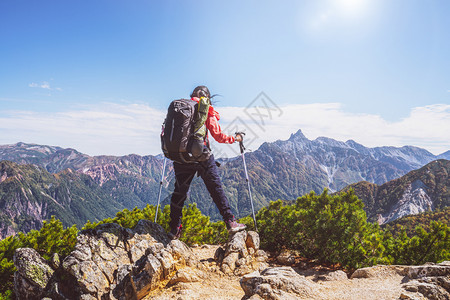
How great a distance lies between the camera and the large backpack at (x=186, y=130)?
640 centimetres

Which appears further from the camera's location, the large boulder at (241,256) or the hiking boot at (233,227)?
the hiking boot at (233,227)

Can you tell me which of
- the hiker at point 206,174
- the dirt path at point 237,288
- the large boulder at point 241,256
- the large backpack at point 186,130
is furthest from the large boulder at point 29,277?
the large boulder at point 241,256

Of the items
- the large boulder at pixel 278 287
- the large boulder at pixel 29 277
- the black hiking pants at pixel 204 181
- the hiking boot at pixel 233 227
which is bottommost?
the large boulder at pixel 29 277

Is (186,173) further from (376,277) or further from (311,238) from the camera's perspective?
(376,277)

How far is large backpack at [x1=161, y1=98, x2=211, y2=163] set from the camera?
640 centimetres

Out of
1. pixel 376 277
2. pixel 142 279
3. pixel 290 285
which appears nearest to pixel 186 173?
pixel 142 279

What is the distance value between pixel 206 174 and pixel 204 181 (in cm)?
21

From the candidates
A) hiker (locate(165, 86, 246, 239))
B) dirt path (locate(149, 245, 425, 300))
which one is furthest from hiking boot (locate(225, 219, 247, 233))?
dirt path (locate(149, 245, 425, 300))

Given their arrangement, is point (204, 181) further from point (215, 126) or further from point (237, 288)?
point (237, 288)

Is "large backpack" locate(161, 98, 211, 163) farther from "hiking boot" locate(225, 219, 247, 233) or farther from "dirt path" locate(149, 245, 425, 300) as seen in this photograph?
"dirt path" locate(149, 245, 425, 300)

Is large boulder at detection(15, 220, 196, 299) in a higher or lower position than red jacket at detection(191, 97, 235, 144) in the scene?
lower

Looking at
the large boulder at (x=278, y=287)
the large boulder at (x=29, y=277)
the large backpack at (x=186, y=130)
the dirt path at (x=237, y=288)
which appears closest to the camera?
the large boulder at (x=278, y=287)

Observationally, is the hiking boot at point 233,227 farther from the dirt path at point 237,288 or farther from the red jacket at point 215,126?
the red jacket at point 215,126

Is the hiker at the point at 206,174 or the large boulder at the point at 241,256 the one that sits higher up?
the hiker at the point at 206,174
